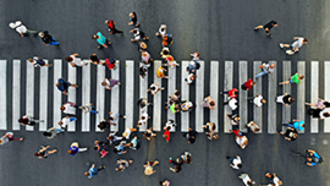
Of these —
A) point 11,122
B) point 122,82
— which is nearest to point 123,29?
point 122,82

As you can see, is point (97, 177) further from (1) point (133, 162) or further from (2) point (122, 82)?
(2) point (122, 82)

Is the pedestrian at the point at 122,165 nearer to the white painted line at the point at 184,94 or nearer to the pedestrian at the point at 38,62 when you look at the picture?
the white painted line at the point at 184,94

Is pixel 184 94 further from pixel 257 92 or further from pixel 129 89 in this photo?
pixel 257 92

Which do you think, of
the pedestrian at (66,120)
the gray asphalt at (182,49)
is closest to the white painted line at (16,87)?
the gray asphalt at (182,49)

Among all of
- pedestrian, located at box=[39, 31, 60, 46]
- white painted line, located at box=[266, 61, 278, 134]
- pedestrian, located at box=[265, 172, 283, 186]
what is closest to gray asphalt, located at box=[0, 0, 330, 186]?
pedestrian, located at box=[265, 172, 283, 186]

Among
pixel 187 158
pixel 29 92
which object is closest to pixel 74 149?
pixel 29 92

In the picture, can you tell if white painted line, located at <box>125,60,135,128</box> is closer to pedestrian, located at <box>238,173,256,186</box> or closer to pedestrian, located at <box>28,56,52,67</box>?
pedestrian, located at <box>28,56,52,67</box>
